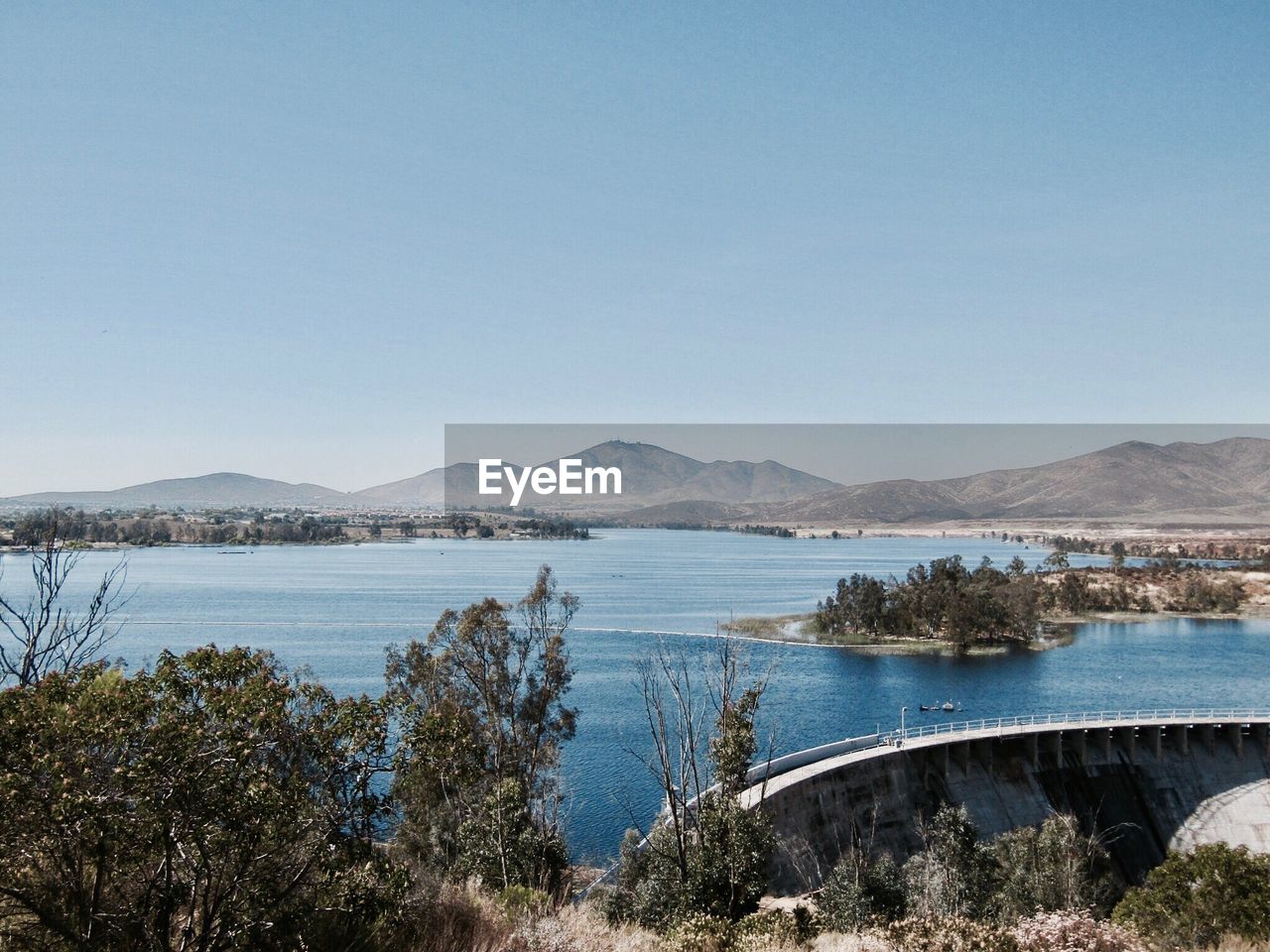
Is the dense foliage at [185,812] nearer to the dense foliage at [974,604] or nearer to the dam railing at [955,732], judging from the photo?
the dam railing at [955,732]

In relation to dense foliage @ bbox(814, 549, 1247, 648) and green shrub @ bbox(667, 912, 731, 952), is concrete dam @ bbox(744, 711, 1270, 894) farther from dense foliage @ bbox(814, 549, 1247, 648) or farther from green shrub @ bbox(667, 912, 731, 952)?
dense foliage @ bbox(814, 549, 1247, 648)

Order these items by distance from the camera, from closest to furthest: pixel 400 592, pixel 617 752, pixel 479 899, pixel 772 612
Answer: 1. pixel 479 899
2. pixel 617 752
3. pixel 772 612
4. pixel 400 592

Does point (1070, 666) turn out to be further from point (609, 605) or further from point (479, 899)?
point (479, 899)

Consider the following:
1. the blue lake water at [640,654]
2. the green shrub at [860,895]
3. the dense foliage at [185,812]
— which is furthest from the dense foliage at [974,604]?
the dense foliage at [185,812]

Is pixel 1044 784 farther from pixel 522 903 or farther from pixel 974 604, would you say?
pixel 974 604

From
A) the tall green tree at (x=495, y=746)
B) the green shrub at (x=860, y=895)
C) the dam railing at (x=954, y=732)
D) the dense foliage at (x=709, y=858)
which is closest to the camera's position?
the dense foliage at (x=709, y=858)

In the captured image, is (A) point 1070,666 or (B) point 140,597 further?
(B) point 140,597

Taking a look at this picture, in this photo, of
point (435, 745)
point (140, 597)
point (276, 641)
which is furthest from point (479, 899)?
point (140, 597)
